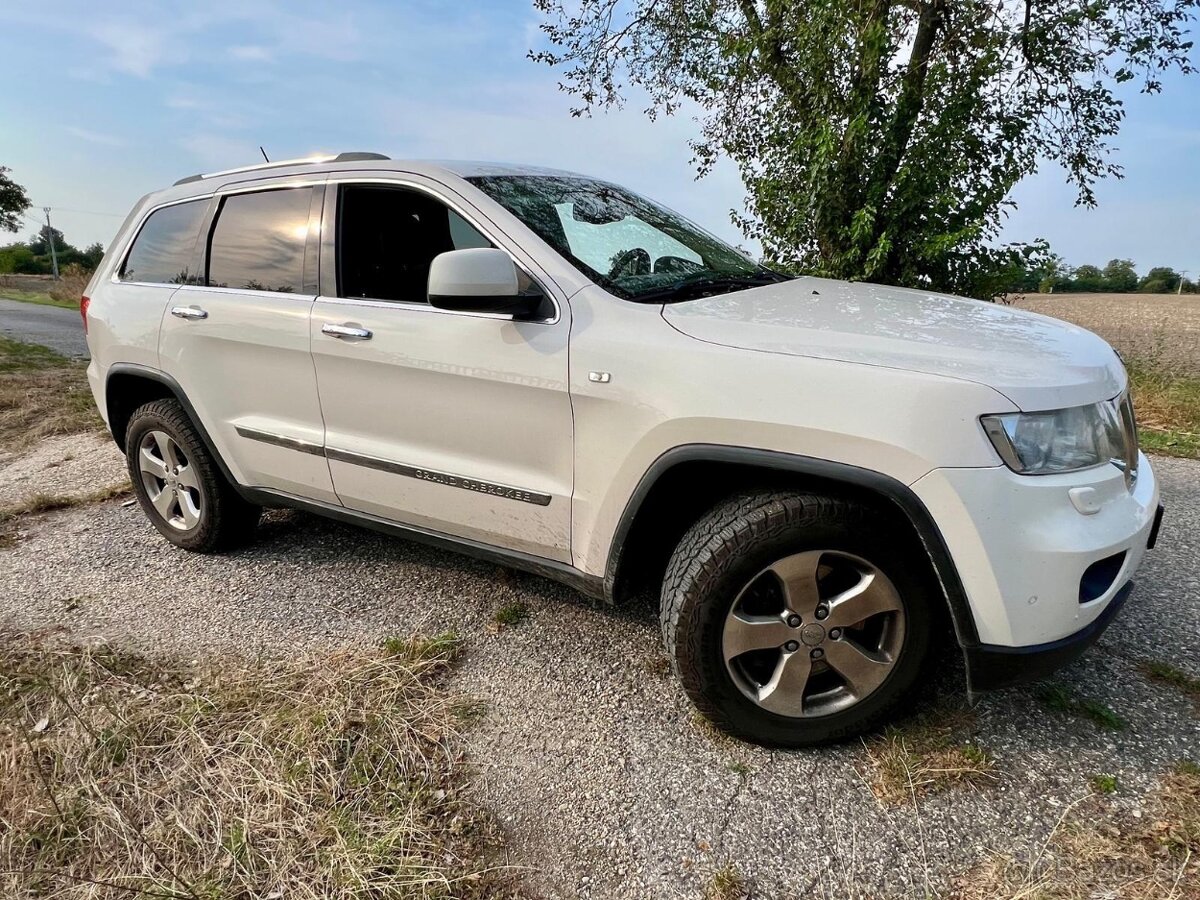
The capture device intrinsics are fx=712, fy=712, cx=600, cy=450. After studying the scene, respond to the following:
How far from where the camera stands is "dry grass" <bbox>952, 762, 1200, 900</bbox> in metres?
1.69

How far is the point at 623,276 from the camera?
252 centimetres

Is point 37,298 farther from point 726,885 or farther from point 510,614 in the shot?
point 726,885

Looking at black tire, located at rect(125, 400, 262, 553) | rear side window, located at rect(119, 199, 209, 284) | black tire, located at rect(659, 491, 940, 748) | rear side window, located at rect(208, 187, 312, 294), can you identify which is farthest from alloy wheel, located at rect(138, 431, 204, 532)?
black tire, located at rect(659, 491, 940, 748)

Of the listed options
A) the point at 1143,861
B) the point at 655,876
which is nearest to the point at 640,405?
the point at 655,876

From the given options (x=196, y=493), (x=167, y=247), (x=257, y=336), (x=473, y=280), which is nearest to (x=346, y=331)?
(x=257, y=336)

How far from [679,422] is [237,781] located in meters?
1.65

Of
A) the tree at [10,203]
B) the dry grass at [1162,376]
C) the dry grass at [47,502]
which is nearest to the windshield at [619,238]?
the dry grass at [47,502]

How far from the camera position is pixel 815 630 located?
6.86 feet

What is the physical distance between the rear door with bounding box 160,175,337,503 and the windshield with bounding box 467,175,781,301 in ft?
2.96

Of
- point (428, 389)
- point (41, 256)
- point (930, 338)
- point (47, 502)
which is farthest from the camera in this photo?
point (41, 256)

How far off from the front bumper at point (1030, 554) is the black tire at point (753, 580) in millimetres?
177

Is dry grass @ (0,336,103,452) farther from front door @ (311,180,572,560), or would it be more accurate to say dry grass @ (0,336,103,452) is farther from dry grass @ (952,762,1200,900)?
dry grass @ (952,762,1200,900)

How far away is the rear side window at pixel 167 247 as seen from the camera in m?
3.38

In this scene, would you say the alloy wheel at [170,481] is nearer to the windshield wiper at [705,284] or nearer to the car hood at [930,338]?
the windshield wiper at [705,284]
